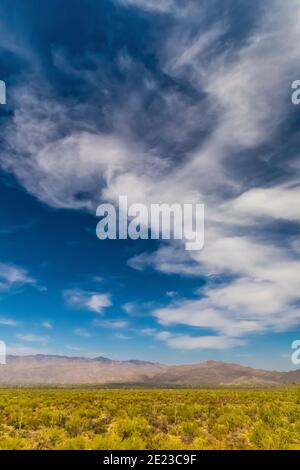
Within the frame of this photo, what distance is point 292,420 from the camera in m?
24.2

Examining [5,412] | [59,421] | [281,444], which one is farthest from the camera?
[5,412]

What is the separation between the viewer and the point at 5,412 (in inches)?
1045

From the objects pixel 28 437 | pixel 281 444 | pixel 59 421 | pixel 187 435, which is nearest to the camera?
pixel 281 444

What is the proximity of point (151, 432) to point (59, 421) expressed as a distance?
591cm

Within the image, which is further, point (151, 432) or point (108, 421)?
point (108, 421)
